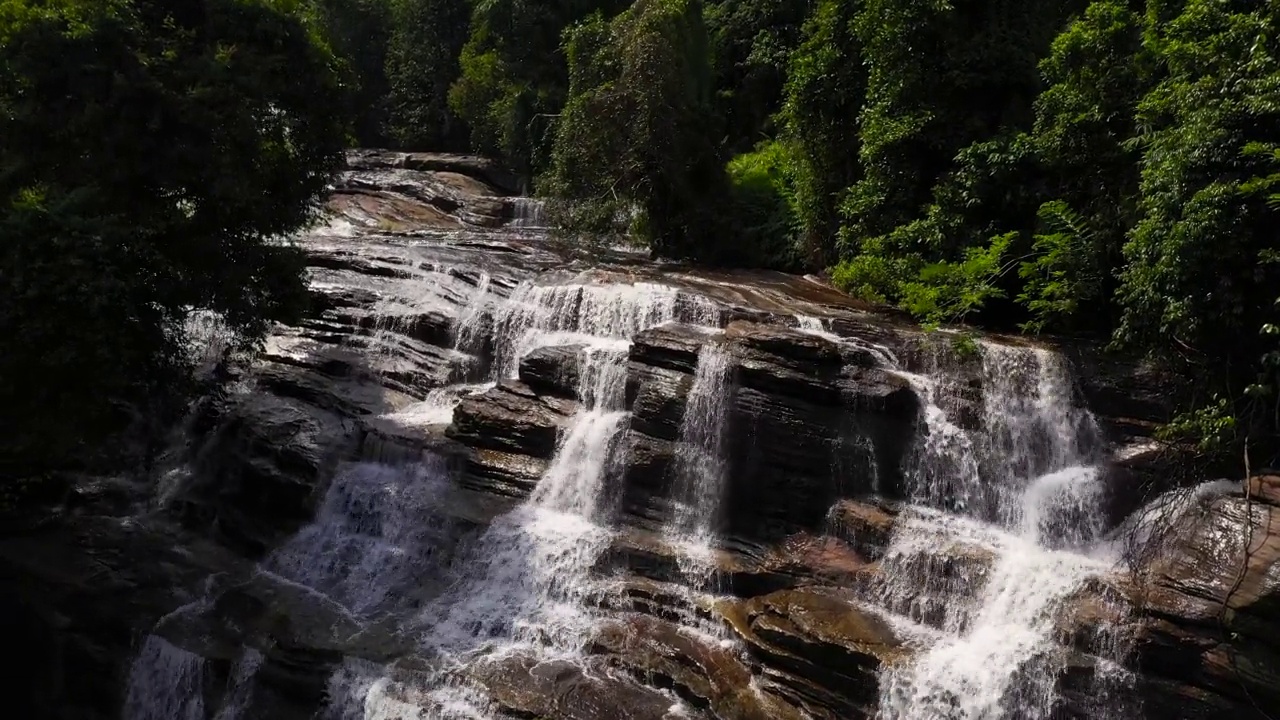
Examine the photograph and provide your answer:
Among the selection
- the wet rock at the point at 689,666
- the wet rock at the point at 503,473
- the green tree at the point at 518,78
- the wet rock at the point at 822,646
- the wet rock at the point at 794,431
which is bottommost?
the wet rock at the point at 689,666

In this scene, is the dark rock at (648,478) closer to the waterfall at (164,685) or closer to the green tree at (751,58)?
the waterfall at (164,685)

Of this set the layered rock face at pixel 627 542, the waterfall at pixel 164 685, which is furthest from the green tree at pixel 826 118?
the waterfall at pixel 164 685

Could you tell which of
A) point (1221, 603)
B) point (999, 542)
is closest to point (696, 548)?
point (999, 542)

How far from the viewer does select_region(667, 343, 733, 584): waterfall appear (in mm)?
11516

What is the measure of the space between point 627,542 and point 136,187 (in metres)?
8.05

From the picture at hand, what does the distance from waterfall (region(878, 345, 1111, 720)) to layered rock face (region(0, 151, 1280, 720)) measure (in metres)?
0.04

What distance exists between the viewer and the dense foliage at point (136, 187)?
1000 cm

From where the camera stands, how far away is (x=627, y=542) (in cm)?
1129

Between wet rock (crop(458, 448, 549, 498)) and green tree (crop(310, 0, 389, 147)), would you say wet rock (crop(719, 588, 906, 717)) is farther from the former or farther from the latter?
green tree (crop(310, 0, 389, 147))

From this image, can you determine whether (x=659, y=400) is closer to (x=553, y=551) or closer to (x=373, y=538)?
(x=553, y=551)

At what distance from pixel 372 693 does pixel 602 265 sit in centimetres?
1082

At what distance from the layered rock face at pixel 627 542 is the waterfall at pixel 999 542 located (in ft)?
0.14

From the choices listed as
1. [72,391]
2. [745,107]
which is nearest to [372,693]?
[72,391]

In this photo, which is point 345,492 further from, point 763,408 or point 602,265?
point 602,265
